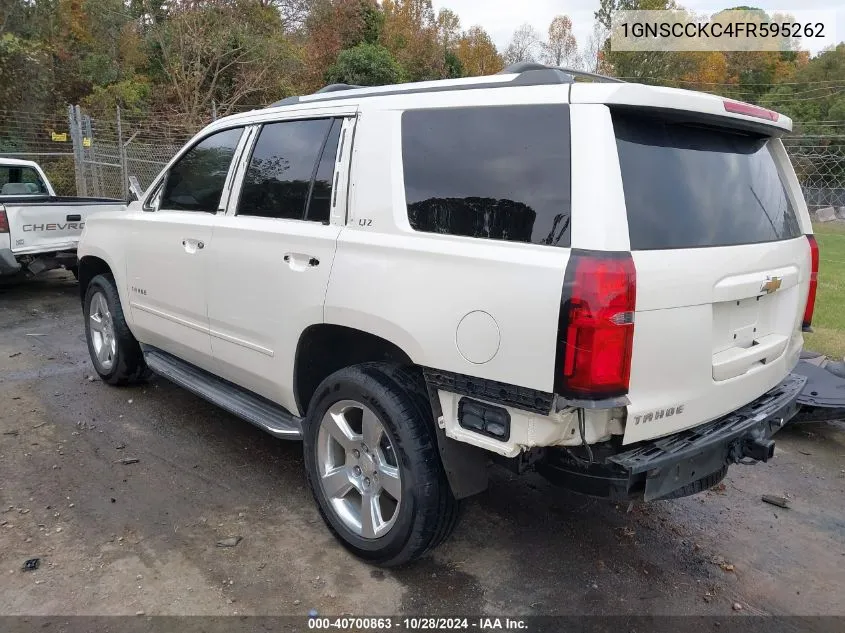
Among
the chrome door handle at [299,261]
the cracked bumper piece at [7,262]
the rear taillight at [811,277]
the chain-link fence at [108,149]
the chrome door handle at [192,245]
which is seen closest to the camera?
the chrome door handle at [299,261]

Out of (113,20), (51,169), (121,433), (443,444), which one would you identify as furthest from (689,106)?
(113,20)

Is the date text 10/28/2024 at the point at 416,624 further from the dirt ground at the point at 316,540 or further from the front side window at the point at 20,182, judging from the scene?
the front side window at the point at 20,182

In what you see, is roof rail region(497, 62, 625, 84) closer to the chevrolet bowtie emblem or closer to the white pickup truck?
the chevrolet bowtie emblem

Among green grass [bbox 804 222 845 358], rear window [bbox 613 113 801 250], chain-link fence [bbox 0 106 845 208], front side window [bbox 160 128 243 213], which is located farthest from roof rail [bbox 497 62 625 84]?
chain-link fence [bbox 0 106 845 208]

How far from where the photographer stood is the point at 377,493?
3.05m

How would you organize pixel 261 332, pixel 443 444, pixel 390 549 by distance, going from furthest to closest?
pixel 261 332
pixel 390 549
pixel 443 444

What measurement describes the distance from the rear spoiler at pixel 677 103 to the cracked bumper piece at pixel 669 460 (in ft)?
3.98

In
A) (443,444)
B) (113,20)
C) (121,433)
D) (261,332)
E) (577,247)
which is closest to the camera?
(577,247)

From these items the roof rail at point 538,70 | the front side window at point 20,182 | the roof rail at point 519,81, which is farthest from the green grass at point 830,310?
the front side window at point 20,182

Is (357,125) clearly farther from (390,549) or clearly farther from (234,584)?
(234,584)

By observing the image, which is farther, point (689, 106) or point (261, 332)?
point (261, 332)

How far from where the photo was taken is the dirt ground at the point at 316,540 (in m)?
2.88

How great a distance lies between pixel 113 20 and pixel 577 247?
24.2 meters

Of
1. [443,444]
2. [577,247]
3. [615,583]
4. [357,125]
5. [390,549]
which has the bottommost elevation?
[615,583]
